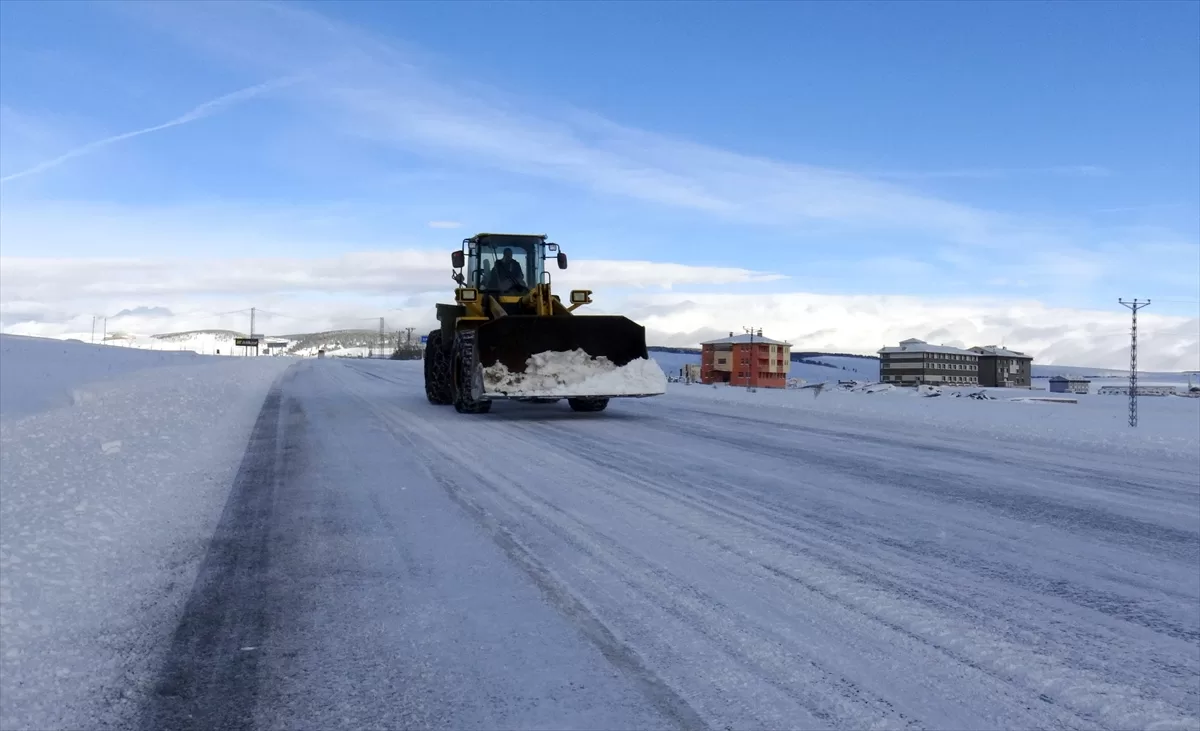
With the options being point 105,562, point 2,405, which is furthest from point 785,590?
point 2,405

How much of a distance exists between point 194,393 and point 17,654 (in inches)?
570

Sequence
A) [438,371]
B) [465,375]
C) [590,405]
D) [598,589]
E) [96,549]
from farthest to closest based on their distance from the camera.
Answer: [438,371] → [590,405] → [465,375] → [96,549] → [598,589]

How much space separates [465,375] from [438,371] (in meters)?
2.27

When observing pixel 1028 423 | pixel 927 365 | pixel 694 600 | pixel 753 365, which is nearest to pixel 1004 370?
pixel 927 365

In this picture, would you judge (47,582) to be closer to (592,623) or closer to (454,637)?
(454,637)

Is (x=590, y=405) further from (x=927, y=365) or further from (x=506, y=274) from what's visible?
(x=927, y=365)

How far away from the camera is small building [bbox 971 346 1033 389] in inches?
2785

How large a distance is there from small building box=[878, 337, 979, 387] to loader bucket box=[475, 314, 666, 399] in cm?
6105

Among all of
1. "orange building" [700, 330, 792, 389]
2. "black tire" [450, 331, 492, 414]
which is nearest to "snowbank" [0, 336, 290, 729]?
"black tire" [450, 331, 492, 414]

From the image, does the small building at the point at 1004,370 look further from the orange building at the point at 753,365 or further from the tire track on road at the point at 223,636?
the tire track on road at the point at 223,636

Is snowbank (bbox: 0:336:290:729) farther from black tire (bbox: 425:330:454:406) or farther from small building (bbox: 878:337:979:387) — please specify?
small building (bbox: 878:337:979:387)

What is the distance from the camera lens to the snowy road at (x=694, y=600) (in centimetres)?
262

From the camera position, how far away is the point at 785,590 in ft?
12.3

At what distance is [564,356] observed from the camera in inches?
480
